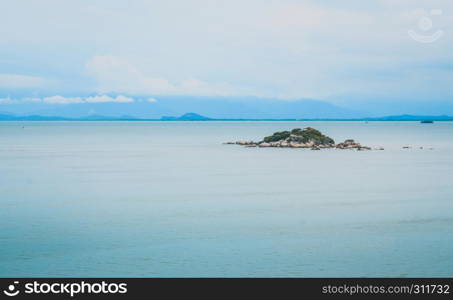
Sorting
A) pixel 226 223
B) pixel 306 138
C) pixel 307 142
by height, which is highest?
pixel 306 138

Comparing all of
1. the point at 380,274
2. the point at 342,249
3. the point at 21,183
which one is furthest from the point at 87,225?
the point at 21,183

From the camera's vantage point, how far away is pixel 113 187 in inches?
1532

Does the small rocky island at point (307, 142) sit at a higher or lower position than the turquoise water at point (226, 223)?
higher

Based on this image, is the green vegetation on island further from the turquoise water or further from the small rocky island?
the turquoise water

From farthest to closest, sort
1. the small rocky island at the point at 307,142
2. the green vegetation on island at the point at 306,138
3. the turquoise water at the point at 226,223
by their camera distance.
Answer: the green vegetation on island at the point at 306,138
the small rocky island at the point at 307,142
the turquoise water at the point at 226,223

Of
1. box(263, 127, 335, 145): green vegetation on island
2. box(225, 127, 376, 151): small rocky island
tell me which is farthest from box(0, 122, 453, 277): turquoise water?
box(263, 127, 335, 145): green vegetation on island

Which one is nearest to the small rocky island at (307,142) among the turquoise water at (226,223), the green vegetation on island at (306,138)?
the green vegetation on island at (306,138)

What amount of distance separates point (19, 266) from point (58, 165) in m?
39.3

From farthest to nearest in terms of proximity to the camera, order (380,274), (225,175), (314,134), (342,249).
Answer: (314,134), (225,175), (342,249), (380,274)

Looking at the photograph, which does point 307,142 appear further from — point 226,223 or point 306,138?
point 226,223

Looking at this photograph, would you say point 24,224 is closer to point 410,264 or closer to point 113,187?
point 113,187

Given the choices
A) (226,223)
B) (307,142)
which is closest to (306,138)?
(307,142)

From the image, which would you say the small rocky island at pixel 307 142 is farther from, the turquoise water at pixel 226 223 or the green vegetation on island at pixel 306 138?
the turquoise water at pixel 226 223

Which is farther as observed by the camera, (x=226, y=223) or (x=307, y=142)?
(x=307, y=142)
